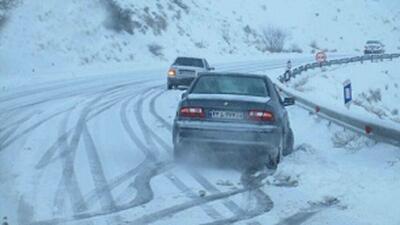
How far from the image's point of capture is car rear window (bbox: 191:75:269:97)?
10945 mm

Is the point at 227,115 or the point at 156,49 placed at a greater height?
the point at 227,115

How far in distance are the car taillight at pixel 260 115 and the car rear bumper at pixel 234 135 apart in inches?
4.3

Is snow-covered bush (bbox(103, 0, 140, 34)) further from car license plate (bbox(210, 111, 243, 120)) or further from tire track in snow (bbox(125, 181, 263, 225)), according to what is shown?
tire track in snow (bbox(125, 181, 263, 225))

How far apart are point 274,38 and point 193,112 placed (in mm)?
59665

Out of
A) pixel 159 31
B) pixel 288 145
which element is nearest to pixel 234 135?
pixel 288 145

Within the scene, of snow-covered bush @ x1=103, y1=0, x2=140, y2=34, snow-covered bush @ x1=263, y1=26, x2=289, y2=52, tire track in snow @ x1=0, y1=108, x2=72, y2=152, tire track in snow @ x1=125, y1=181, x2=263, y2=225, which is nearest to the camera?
tire track in snow @ x1=125, y1=181, x2=263, y2=225

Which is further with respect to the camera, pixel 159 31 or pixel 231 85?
pixel 159 31

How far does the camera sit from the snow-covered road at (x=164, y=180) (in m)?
7.48

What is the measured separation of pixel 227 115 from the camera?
10219mm

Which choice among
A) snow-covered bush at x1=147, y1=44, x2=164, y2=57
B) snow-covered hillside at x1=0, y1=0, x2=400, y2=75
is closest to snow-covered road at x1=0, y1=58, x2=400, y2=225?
snow-covered hillside at x1=0, y1=0, x2=400, y2=75

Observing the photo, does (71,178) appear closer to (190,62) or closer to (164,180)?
(164,180)

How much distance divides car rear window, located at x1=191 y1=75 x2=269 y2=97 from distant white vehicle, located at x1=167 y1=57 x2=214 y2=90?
647 inches

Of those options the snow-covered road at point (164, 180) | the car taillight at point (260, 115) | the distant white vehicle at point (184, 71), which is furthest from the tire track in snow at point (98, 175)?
the distant white vehicle at point (184, 71)

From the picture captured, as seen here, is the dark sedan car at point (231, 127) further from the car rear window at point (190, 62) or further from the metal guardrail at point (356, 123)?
the car rear window at point (190, 62)
